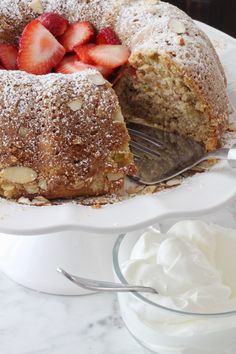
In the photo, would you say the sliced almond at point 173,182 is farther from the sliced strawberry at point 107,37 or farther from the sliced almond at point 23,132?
the sliced strawberry at point 107,37

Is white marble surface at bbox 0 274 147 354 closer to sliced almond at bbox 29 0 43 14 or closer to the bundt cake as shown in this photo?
the bundt cake

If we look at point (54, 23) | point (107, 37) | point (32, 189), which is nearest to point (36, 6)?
point (54, 23)

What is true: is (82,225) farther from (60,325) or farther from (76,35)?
(76,35)

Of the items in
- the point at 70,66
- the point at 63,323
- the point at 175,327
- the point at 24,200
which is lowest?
the point at 63,323

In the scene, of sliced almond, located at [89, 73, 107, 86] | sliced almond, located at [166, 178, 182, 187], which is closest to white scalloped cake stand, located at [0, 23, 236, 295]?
sliced almond, located at [166, 178, 182, 187]

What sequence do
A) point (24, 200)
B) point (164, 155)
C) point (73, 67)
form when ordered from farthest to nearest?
point (73, 67), point (164, 155), point (24, 200)

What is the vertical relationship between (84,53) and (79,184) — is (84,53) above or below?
above
